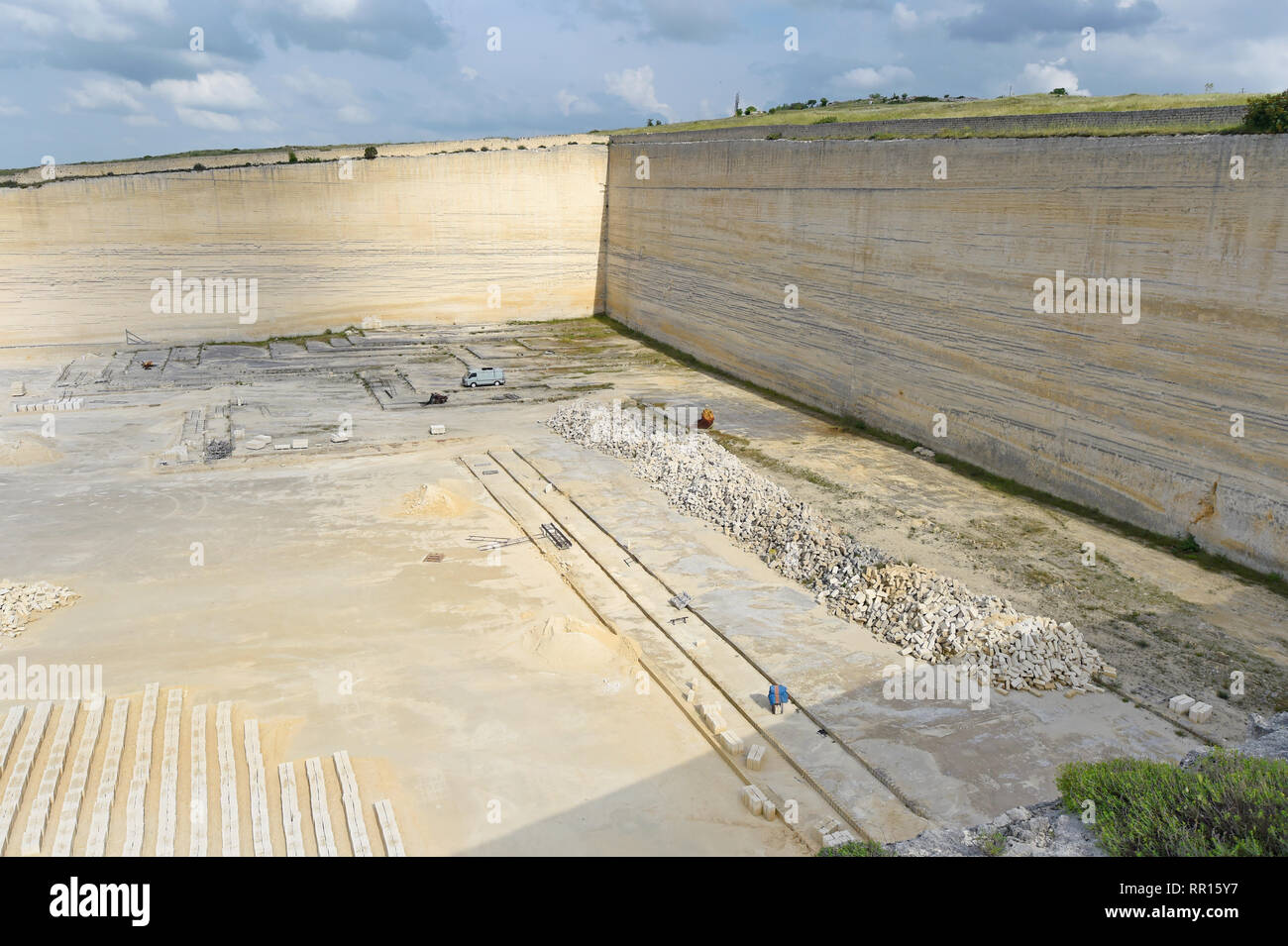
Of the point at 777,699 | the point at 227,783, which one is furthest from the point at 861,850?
the point at 227,783

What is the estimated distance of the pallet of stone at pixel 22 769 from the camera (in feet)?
26.9

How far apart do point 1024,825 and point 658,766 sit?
11.4ft

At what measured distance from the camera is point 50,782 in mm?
8734

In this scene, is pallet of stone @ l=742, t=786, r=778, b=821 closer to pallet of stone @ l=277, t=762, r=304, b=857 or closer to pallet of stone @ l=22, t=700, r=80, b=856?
pallet of stone @ l=277, t=762, r=304, b=857

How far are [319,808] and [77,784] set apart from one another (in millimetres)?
2378

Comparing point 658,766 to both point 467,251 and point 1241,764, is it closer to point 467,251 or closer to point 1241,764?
point 1241,764

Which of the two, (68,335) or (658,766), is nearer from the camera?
(658,766)

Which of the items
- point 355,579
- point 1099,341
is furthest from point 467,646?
point 1099,341

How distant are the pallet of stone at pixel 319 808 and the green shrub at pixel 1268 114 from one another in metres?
14.4

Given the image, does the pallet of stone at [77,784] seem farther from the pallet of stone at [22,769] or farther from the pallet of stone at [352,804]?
the pallet of stone at [352,804]

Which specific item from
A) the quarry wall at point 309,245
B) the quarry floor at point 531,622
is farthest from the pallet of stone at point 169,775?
the quarry wall at point 309,245

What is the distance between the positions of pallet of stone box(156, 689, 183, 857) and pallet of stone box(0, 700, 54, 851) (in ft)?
3.71

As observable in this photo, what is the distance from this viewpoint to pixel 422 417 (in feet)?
73.2

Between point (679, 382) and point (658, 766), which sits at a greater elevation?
point (679, 382)
